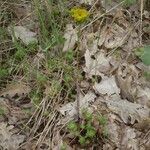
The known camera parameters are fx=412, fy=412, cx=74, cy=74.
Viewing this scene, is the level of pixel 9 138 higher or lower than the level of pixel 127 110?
lower

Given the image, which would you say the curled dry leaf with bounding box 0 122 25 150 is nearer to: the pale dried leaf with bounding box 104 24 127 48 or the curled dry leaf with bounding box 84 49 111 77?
the curled dry leaf with bounding box 84 49 111 77

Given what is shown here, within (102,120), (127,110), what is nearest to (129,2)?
(127,110)

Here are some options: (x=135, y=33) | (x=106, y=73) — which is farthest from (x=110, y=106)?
(x=135, y=33)

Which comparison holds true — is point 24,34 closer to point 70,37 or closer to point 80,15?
point 70,37

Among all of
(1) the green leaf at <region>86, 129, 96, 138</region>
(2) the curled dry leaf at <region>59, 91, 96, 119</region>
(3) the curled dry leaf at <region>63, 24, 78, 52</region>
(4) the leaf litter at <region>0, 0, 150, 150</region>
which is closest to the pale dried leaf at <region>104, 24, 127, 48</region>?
(4) the leaf litter at <region>0, 0, 150, 150</region>

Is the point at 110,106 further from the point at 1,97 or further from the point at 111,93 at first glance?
the point at 1,97

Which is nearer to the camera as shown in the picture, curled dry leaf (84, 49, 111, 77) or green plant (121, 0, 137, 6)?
curled dry leaf (84, 49, 111, 77)

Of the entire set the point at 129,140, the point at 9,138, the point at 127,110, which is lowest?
the point at 9,138
